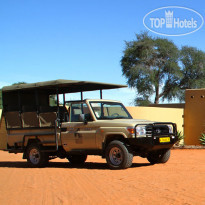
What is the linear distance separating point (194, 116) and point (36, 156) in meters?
12.4

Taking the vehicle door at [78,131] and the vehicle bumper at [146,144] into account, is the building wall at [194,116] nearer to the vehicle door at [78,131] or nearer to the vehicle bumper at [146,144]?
the vehicle bumper at [146,144]

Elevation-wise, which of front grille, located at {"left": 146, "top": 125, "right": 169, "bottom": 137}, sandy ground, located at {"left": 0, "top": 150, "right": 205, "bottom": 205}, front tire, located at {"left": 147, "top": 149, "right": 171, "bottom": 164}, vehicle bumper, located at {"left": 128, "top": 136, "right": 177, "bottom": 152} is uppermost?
front grille, located at {"left": 146, "top": 125, "right": 169, "bottom": 137}

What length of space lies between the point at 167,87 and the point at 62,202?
149ft

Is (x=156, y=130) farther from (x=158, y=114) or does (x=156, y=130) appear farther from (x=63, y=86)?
(x=158, y=114)

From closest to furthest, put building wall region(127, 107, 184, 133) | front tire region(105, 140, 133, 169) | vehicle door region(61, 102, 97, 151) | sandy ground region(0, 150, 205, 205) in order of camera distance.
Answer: sandy ground region(0, 150, 205, 205) < front tire region(105, 140, 133, 169) < vehicle door region(61, 102, 97, 151) < building wall region(127, 107, 184, 133)

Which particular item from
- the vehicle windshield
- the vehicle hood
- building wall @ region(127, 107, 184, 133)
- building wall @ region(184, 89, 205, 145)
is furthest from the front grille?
building wall @ region(184, 89, 205, 145)

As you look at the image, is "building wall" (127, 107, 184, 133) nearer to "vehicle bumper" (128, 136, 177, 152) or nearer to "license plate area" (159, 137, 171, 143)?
"license plate area" (159, 137, 171, 143)

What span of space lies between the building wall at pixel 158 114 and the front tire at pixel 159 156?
862cm

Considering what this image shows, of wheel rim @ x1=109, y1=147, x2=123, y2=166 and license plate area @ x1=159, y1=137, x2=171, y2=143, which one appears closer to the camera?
wheel rim @ x1=109, y1=147, x2=123, y2=166

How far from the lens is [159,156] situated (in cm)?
1277

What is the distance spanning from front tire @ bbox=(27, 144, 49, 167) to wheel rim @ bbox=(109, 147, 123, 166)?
2629mm

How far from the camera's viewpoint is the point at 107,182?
905 centimetres

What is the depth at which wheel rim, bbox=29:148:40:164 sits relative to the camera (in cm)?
1339

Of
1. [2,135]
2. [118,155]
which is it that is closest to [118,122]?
[118,155]
